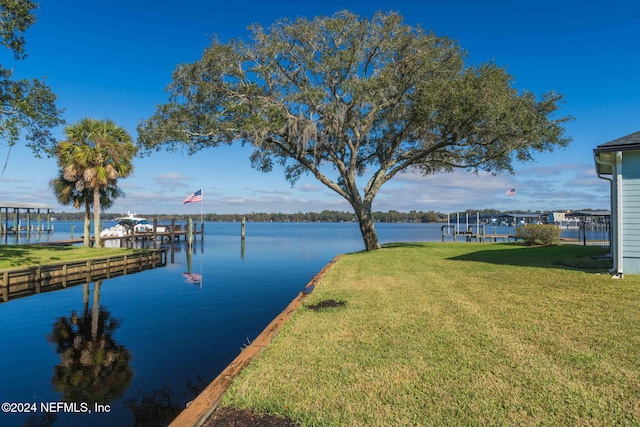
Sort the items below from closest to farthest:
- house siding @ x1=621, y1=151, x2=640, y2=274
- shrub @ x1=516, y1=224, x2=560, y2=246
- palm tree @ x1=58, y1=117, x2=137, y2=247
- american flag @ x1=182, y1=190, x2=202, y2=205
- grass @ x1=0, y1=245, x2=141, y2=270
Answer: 1. house siding @ x1=621, y1=151, x2=640, y2=274
2. grass @ x1=0, y1=245, x2=141, y2=270
3. shrub @ x1=516, y1=224, x2=560, y2=246
4. palm tree @ x1=58, y1=117, x2=137, y2=247
5. american flag @ x1=182, y1=190, x2=202, y2=205

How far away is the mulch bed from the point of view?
10.9 feet

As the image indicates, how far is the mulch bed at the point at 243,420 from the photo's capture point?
3.33 meters

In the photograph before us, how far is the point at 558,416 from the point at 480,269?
919 cm

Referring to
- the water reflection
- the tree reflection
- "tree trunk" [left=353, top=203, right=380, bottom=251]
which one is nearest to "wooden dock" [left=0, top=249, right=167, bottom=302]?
the tree reflection

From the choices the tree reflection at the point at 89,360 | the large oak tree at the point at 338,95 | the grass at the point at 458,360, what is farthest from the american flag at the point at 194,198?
the grass at the point at 458,360

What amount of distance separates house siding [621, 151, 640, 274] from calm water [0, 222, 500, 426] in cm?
947

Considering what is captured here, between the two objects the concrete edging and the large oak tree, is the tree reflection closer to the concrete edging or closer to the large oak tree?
the concrete edging

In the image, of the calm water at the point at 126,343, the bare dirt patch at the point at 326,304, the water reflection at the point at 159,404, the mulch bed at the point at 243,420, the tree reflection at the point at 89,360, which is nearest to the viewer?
the mulch bed at the point at 243,420

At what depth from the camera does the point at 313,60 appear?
17406mm

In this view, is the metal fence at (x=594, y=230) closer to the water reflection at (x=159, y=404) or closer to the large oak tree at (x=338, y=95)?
the large oak tree at (x=338, y=95)

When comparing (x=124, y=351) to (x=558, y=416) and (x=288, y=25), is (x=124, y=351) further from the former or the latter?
(x=288, y=25)

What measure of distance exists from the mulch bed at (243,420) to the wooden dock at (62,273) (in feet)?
44.7

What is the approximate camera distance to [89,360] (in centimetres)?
743

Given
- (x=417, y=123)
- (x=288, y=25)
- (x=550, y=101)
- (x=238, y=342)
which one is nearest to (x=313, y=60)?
(x=288, y=25)
